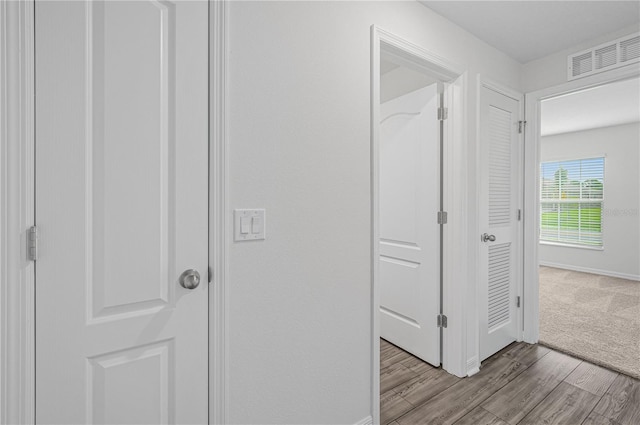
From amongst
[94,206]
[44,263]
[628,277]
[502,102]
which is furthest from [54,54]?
[628,277]

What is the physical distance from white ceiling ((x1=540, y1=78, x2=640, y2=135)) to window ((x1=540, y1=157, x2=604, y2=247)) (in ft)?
2.48

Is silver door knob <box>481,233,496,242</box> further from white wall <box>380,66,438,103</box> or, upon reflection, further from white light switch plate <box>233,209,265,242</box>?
white light switch plate <box>233,209,265,242</box>

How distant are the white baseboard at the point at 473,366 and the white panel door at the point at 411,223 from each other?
204 mm

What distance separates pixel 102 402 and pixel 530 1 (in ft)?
9.24

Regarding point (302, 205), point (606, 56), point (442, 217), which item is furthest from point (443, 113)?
point (302, 205)

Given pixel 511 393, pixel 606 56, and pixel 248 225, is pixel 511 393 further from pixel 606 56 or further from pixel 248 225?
pixel 606 56

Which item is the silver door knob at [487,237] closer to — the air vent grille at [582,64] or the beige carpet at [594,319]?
the beige carpet at [594,319]

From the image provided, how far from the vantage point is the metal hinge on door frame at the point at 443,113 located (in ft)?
7.19

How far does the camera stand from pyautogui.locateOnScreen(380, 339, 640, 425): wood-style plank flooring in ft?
5.89

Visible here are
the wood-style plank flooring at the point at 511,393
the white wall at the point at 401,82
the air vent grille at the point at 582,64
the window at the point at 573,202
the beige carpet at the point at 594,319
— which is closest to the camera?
the wood-style plank flooring at the point at 511,393

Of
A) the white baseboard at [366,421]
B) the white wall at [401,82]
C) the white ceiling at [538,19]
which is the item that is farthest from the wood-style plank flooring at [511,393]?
the white ceiling at [538,19]
